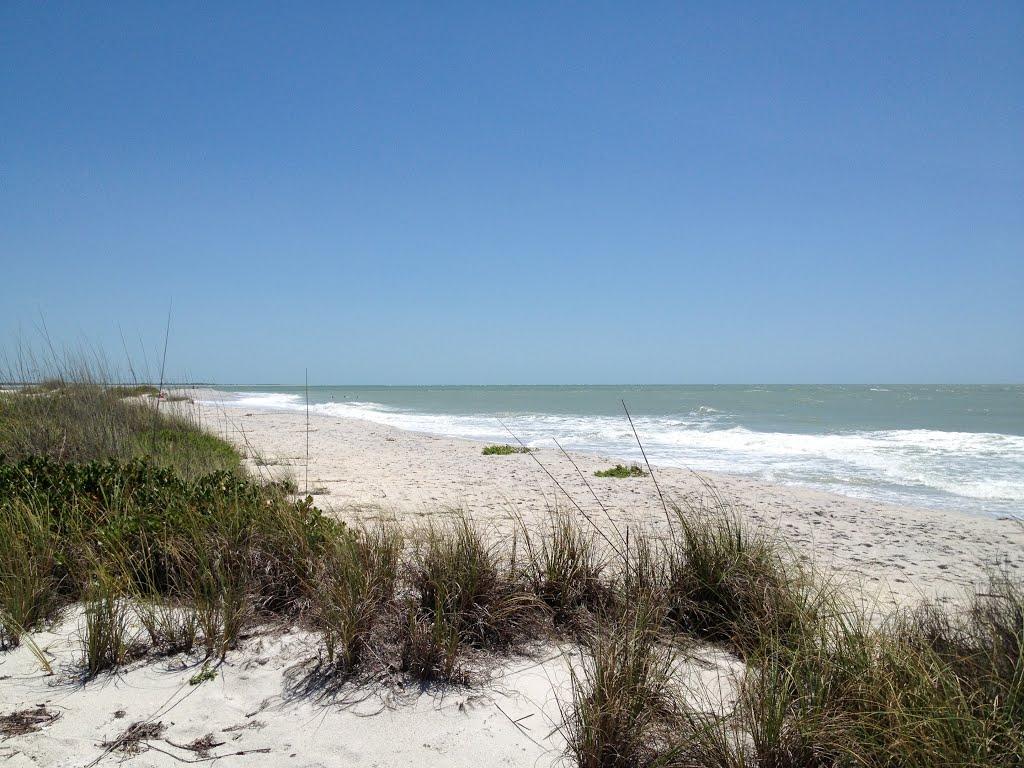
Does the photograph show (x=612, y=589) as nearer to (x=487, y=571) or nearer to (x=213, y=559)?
(x=487, y=571)

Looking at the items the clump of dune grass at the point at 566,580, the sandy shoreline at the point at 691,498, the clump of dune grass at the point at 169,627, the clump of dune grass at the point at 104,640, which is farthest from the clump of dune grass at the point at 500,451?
the clump of dune grass at the point at 104,640

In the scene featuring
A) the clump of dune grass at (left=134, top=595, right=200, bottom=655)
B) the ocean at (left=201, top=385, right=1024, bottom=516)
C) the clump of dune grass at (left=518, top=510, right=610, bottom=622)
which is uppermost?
the clump of dune grass at (left=518, top=510, right=610, bottom=622)

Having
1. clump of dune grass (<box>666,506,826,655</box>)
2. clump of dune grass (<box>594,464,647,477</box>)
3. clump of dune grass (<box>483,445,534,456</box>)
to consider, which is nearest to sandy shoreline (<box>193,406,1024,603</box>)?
clump of dune grass (<box>594,464,647,477</box>)

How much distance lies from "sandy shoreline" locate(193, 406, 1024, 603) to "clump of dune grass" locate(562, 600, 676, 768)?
1.88m

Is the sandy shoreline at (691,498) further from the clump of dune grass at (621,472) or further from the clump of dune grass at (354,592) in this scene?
the clump of dune grass at (354,592)

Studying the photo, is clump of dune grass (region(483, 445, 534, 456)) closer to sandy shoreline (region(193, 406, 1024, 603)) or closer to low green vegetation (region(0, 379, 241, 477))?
sandy shoreline (region(193, 406, 1024, 603))

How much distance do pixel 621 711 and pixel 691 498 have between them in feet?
20.8

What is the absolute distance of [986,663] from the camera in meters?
2.48

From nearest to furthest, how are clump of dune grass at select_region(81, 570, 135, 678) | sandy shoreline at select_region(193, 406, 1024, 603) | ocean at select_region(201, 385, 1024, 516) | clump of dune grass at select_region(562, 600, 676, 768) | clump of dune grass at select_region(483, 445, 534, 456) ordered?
clump of dune grass at select_region(562, 600, 676, 768)
clump of dune grass at select_region(81, 570, 135, 678)
sandy shoreline at select_region(193, 406, 1024, 603)
ocean at select_region(201, 385, 1024, 516)
clump of dune grass at select_region(483, 445, 534, 456)

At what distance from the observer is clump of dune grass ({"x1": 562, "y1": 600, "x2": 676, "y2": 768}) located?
2256 mm

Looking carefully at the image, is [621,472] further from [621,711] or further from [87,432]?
[621,711]

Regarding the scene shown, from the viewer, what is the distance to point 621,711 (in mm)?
2291

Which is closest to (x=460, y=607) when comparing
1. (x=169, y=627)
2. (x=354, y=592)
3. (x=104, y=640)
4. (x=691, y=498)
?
(x=354, y=592)

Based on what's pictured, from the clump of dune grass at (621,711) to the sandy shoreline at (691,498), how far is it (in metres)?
1.88
